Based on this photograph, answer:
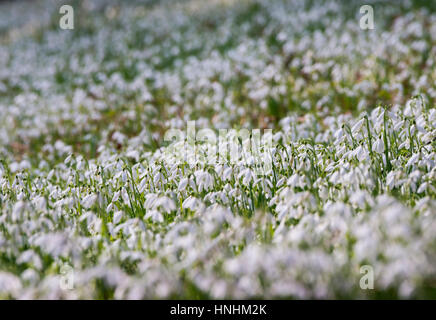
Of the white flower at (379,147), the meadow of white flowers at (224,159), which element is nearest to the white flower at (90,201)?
the meadow of white flowers at (224,159)

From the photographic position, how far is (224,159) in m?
4.16

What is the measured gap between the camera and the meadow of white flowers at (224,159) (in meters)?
2.63

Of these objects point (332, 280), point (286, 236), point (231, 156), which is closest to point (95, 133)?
point (231, 156)

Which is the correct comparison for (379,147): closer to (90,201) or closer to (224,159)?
(224,159)

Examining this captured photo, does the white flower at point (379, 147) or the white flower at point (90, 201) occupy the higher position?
the white flower at point (379, 147)

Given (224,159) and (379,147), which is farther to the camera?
(224,159)

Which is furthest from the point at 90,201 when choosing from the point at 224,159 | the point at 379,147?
the point at 379,147

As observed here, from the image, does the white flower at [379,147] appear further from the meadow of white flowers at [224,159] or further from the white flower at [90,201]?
the white flower at [90,201]

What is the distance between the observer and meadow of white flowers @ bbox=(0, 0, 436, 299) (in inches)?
104

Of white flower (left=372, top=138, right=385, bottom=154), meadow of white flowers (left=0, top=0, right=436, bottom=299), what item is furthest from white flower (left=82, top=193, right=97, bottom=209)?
white flower (left=372, top=138, right=385, bottom=154)

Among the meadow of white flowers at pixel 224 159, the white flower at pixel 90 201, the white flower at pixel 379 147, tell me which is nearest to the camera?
the meadow of white flowers at pixel 224 159

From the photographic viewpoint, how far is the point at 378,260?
267 centimetres

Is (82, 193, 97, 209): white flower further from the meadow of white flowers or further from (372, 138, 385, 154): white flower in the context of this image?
(372, 138, 385, 154): white flower

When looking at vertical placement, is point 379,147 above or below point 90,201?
above
